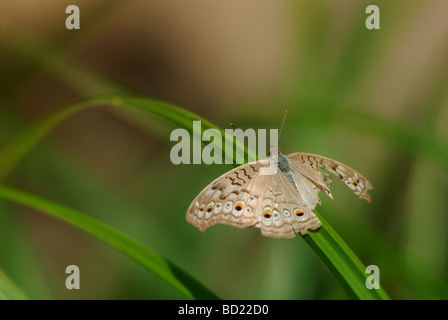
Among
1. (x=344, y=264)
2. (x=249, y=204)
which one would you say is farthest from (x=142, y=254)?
(x=344, y=264)

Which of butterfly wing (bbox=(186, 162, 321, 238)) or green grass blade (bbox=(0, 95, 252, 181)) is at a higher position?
green grass blade (bbox=(0, 95, 252, 181))

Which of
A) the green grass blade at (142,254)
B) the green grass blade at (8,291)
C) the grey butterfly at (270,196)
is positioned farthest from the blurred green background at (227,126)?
the green grass blade at (8,291)

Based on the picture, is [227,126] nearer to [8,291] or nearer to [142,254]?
[142,254]

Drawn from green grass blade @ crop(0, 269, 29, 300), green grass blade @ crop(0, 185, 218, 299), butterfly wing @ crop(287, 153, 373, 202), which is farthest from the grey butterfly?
green grass blade @ crop(0, 269, 29, 300)

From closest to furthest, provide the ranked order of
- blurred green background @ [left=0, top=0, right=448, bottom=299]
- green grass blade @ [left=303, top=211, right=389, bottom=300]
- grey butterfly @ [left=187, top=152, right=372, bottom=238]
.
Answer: green grass blade @ [left=303, top=211, right=389, bottom=300], grey butterfly @ [left=187, top=152, right=372, bottom=238], blurred green background @ [left=0, top=0, right=448, bottom=299]

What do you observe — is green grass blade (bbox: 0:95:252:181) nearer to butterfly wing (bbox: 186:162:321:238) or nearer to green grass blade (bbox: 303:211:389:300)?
butterfly wing (bbox: 186:162:321:238)
